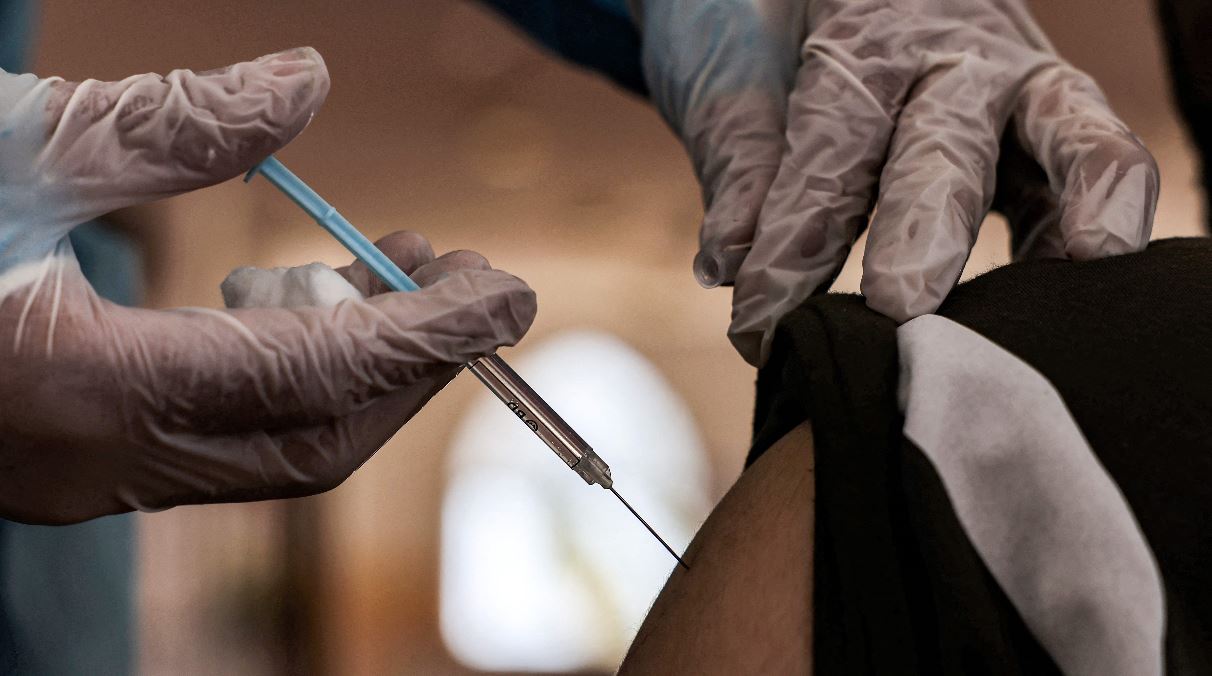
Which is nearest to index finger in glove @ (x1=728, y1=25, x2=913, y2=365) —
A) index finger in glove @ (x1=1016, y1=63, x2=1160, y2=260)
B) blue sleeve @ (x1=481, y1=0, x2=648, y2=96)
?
index finger in glove @ (x1=1016, y1=63, x2=1160, y2=260)

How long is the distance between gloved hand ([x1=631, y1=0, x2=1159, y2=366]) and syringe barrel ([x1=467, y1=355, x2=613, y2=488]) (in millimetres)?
187

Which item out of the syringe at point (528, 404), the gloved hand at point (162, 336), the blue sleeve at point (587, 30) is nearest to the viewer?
the gloved hand at point (162, 336)

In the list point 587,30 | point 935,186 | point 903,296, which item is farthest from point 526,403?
point 587,30

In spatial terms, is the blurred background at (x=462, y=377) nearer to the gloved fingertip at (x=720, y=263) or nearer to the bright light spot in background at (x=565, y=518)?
the bright light spot in background at (x=565, y=518)

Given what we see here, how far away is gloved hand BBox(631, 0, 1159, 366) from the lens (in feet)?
2.88

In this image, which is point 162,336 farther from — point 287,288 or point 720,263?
point 720,263

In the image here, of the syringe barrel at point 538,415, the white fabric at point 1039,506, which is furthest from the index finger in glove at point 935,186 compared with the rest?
the syringe barrel at point 538,415

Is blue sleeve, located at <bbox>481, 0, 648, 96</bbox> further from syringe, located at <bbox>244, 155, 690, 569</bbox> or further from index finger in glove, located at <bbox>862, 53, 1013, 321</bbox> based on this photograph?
syringe, located at <bbox>244, 155, 690, 569</bbox>

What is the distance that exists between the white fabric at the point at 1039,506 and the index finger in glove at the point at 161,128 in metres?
0.48

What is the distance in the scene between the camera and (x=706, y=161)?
120cm

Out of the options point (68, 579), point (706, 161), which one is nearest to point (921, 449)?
point (706, 161)

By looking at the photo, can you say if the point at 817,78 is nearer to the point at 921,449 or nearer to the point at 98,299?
the point at 921,449

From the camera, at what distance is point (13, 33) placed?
97 cm

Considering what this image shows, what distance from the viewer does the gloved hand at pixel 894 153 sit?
0.88m
